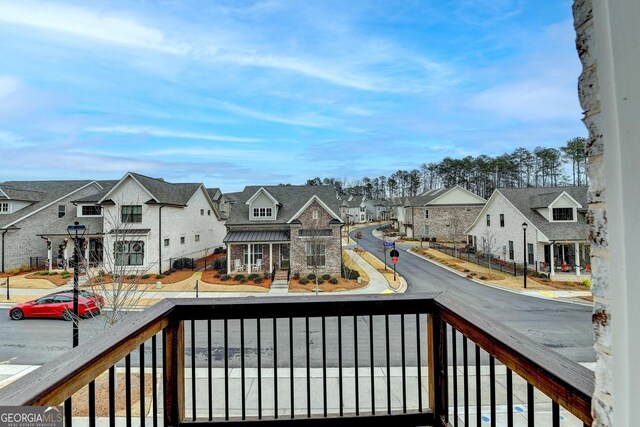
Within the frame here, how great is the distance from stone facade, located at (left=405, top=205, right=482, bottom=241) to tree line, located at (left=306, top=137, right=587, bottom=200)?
848cm

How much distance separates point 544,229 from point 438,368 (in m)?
21.3

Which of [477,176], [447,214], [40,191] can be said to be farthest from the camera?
[477,176]

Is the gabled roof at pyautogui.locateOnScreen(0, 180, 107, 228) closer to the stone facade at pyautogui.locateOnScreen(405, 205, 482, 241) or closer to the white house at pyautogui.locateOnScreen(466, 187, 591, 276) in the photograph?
the white house at pyautogui.locateOnScreen(466, 187, 591, 276)

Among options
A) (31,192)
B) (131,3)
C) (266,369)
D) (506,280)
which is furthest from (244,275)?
(31,192)

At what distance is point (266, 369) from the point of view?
7324mm

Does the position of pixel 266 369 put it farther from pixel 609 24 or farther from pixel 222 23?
pixel 609 24

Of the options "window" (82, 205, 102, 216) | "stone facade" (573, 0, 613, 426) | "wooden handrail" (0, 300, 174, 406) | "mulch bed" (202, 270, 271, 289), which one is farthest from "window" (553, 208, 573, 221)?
"window" (82, 205, 102, 216)

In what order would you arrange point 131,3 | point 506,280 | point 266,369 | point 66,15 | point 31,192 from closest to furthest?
1. point 66,15
2. point 131,3
3. point 266,369
4. point 506,280
5. point 31,192

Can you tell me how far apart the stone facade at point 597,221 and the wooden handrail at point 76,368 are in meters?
1.81

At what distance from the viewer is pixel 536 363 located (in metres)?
1.35

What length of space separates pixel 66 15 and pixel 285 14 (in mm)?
3306

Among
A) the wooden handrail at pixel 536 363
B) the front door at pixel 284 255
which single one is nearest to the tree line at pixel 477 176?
the front door at pixel 284 255

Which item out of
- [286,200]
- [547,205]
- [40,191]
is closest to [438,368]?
[286,200]

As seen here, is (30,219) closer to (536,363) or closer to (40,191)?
(40,191)
